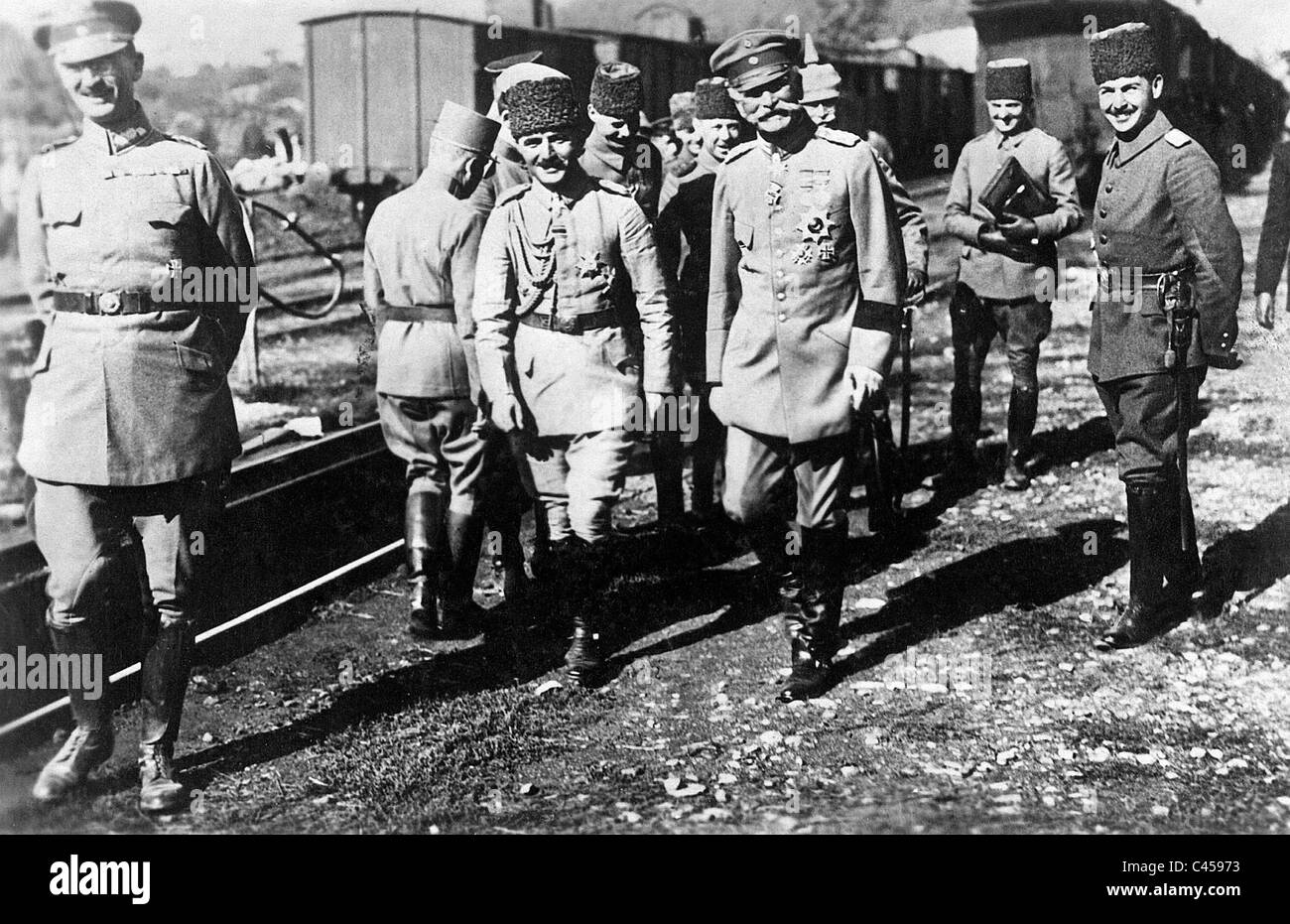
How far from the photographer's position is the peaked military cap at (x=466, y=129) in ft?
17.1

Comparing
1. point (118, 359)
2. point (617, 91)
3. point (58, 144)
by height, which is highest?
point (617, 91)

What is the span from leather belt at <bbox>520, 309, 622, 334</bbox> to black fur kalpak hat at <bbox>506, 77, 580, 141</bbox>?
0.62m

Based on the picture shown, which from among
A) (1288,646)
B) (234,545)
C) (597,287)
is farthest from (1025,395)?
(234,545)

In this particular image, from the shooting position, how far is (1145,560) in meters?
5.02

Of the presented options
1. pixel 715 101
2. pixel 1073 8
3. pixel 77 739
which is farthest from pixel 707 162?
pixel 77 739

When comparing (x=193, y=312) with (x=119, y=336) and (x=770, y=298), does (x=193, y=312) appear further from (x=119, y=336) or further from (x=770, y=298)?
(x=770, y=298)

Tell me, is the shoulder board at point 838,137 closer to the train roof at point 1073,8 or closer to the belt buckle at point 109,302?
the train roof at point 1073,8

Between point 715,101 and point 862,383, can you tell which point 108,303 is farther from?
point 715,101

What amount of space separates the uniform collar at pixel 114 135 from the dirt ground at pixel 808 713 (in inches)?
69.8

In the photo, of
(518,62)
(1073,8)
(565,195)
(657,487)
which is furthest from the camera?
(657,487)

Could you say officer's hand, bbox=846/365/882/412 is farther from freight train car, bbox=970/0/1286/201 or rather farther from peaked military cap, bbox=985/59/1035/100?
peaked military cap, bbox=985/59/1035/100

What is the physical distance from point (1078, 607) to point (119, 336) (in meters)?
3.53

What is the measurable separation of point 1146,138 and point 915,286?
39.6 inches
